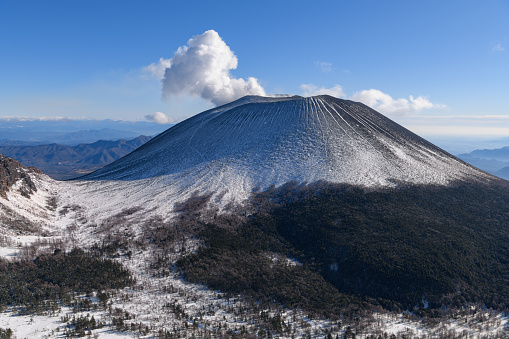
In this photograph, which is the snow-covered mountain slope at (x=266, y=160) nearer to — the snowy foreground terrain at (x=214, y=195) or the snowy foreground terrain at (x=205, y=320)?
the snowy foreground terrain at (x=214, y=195)

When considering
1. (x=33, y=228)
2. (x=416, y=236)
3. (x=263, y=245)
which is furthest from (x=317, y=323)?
(x=33, y=228)

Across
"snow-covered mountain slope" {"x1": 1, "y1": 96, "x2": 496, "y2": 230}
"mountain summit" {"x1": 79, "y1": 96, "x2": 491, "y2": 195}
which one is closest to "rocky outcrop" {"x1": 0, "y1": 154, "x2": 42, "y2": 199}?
"snow-covered mountain slope" {"x1": 1, "y1": 96, "x2": 496, "y2": 230}

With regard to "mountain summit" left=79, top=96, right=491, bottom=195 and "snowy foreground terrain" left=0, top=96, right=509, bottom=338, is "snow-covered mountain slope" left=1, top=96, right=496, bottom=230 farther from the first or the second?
"snowy foreground terrain" left=0, top=96, right=509, bottom=338

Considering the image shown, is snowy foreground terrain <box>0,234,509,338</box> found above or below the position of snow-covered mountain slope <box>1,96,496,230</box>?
below

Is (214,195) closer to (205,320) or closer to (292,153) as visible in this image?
(292,153)

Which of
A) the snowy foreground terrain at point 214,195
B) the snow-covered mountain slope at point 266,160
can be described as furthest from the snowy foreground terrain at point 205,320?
the snow-covered mountain slope at point 266,160

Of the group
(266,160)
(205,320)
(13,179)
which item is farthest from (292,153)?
(13,179)

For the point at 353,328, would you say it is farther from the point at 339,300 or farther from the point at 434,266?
the point at 434,266
